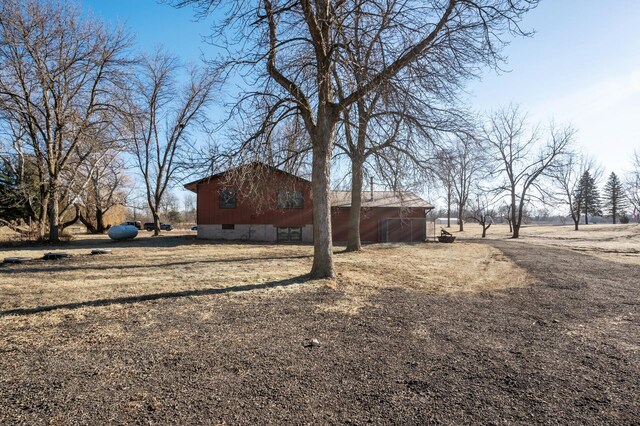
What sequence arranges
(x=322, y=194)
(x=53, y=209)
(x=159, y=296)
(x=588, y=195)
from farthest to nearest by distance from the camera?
(x=588, y=195)
(x=53, y=209)
(x=322, y=194)
(x=159, y=296)

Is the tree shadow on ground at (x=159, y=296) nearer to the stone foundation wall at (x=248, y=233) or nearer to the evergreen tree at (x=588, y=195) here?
the stone foundation wall at (x=248, y=233)

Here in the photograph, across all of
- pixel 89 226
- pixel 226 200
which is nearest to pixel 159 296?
pixel 226 200

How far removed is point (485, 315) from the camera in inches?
211

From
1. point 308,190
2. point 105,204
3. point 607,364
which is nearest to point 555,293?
point 607,364

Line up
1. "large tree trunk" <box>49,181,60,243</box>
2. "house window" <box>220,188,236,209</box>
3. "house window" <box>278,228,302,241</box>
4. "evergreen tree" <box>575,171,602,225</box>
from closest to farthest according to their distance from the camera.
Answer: "large tree trunk" <box>49,181,60,243</box>
"house window" <box>278,228,302,241</box>
"house window" <box>220,188,236,209</box>
"evergreen tree" <box>575,171,602,225</box>

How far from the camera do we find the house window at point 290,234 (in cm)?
2211

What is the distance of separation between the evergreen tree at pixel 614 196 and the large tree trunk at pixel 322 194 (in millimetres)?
79717

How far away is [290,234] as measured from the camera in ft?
72.9

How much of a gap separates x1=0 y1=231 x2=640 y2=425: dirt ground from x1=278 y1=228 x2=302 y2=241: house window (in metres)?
14.6

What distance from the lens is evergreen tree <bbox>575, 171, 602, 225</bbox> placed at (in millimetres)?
61638

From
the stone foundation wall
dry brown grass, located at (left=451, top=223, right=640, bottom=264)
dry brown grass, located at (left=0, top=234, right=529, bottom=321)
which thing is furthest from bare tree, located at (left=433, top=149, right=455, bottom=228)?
the stone foundation wall

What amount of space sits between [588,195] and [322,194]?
253ft

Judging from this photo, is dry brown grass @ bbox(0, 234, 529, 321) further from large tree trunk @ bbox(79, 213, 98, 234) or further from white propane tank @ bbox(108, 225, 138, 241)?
large tree trunk @ bbox(79, 213, 98, 234)

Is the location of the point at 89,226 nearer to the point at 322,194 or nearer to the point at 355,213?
the point at 355,213
